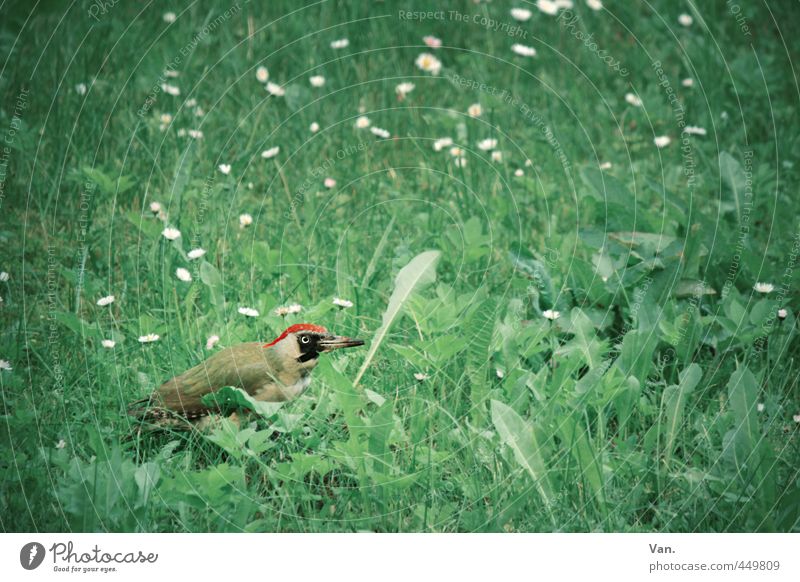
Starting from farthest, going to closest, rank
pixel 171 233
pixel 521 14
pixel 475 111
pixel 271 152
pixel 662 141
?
pixel 521 14
pixel 475 111
pixel 662 141
pixel 271 152
pixel 171 233

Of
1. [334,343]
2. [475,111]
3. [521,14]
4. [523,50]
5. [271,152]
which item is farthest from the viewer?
[521,14]

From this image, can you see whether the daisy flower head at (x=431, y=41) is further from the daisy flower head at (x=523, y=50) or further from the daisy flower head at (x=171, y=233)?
the daisy flower head at (x=171, y=233)

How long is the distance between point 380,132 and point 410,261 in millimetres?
1244

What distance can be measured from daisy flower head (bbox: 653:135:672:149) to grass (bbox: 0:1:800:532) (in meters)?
0.05

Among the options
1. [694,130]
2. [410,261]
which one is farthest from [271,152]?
[694,130]

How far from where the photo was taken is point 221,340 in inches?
149

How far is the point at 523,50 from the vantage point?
19.0ft

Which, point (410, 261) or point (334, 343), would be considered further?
point (410, 261)

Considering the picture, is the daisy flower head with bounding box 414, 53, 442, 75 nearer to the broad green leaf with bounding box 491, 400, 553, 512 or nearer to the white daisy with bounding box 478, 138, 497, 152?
the white daisy with bounding box 478, 138, 497, 152

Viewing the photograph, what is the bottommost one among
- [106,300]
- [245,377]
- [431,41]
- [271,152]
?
[245,377]

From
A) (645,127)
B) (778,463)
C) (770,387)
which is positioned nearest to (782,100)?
(645,127)

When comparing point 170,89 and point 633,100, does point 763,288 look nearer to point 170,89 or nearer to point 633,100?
point 633,100

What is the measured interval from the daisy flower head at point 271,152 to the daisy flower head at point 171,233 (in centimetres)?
86

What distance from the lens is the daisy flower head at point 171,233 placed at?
4.23 meters
